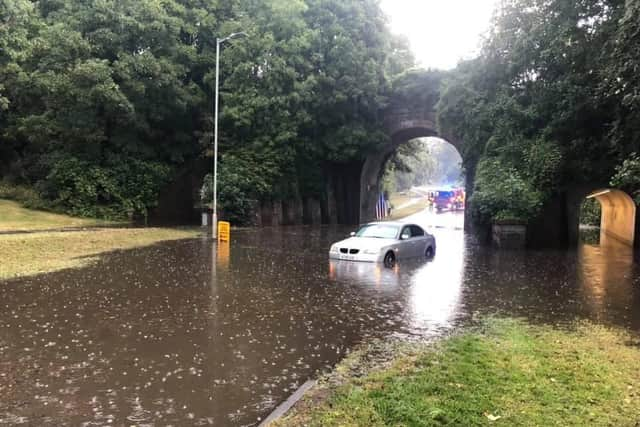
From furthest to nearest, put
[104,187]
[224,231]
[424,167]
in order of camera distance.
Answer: [424,167], [104,187], [224,231]

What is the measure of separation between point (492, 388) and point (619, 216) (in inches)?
1231

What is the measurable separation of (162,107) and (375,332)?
28.5 metres

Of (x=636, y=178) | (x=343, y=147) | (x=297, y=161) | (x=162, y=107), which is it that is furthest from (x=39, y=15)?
(x=636, y=178)

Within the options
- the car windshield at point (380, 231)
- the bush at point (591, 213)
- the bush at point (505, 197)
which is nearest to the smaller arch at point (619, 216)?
the bush at point (505, 197)

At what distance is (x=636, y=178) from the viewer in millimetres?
13906

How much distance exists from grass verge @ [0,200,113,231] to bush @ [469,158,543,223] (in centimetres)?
2006

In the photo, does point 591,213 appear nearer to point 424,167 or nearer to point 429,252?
point 429,252

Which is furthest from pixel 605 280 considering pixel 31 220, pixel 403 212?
pixel 403 212

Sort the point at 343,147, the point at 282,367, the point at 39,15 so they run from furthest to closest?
the point at 343,147, the point at 39,15, the point at 282,367

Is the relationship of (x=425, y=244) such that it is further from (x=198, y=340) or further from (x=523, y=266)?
(x=198, y=340)

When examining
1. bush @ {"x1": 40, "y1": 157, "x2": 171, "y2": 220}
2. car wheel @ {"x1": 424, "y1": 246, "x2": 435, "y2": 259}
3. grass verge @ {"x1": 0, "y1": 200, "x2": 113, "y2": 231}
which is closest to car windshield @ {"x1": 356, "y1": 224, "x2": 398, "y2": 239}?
car wheel @ {"x1": 424, "y1": 246, "x2": 435, "y2": 259}

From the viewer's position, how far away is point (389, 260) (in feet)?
53.8

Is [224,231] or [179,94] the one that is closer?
[224,231]

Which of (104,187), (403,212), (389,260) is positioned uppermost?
(104,187)
